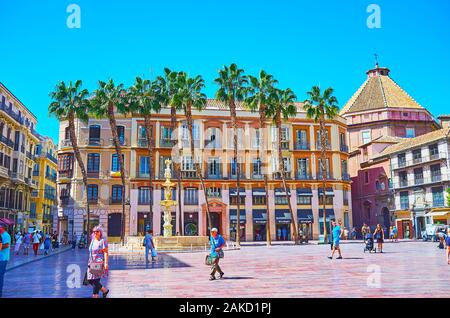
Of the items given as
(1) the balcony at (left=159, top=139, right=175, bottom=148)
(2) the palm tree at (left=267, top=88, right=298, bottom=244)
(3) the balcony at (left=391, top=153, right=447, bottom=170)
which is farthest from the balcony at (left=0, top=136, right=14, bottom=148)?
(3) the balcony at (left=391, top=153, right=447, bottom=170)

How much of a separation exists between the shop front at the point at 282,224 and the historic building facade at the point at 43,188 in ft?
112

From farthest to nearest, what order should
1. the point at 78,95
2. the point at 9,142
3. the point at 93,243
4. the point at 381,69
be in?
1. the point at 381,69
2. the point at 9,142
3. the point at 78,95
4. the point at 93,243

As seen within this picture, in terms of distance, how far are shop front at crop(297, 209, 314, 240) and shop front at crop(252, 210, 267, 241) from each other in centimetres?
423

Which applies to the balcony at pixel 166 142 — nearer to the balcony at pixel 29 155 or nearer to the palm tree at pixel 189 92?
the palm tree at pixel 189 92

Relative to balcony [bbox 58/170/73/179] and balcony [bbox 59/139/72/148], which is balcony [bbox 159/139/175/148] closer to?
balcony [bbox 59/139/72/148]

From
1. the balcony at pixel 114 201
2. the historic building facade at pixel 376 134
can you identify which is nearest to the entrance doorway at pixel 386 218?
the historic building facade at pixel 376 134

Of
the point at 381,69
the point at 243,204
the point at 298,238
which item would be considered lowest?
the point at 298,238

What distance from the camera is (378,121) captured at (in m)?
66.7

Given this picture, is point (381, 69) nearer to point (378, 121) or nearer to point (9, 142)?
point (378, 121)

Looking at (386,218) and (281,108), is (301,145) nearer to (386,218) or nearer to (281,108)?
(281,108)

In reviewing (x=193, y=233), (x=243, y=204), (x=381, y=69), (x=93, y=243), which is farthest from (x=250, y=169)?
(x=93, y=243)

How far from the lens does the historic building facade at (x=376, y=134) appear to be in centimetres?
6124
